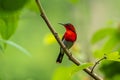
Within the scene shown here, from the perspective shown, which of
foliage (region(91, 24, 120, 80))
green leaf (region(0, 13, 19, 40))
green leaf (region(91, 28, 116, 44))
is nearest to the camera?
green leaf (region(0, 13, 19, 40))

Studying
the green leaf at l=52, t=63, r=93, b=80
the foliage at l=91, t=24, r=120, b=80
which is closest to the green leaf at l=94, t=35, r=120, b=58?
the foliage at l=91, t=24, r=120, b=80

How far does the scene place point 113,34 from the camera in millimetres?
1367

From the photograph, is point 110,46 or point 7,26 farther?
point 110,46

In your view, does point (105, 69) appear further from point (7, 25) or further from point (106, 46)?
point (7, 25)

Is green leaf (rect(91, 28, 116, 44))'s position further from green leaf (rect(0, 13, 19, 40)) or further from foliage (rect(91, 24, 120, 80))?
green leaf (rect(0, 13, 19, 40))

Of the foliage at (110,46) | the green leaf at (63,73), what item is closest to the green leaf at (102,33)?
the foliage at (110,46)

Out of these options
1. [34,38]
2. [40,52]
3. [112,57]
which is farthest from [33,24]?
[112,57]

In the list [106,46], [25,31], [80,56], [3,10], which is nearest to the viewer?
[3,10]

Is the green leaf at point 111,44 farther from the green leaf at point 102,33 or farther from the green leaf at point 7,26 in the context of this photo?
the green leaf at point 7,26

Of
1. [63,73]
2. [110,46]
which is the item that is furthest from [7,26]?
[110,46]

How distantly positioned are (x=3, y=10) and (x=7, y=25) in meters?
0.12

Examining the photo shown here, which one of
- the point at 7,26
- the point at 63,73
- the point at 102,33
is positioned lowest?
the point at 102,33

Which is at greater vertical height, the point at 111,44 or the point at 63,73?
the point at 63,73

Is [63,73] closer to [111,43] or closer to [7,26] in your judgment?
[7,26]
